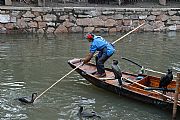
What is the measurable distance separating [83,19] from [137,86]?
40.5 ft

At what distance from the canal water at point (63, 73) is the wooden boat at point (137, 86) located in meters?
0.31

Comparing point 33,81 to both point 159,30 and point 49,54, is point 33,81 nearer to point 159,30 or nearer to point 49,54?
point 49,54

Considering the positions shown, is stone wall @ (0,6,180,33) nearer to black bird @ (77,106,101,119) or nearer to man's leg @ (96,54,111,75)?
man's leg @ (96,54,111,75)

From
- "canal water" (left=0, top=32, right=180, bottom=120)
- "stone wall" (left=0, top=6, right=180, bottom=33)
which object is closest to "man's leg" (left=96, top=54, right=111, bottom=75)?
"canal water" (left=0, top=32, right=180, bottom=120)

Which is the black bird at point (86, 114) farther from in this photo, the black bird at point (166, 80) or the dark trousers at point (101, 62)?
the dark trousers at point (101, 62)

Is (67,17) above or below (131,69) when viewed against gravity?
above

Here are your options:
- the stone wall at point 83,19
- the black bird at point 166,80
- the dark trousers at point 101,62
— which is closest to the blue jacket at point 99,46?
the dark trousers at point 101,62

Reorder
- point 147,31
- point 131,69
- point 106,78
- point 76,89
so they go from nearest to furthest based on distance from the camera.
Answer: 1. point 106,78
2. point 76,89
3. point 131,69
4. point 147,31

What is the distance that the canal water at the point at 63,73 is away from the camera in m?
9.42

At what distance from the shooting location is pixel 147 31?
23031 mm

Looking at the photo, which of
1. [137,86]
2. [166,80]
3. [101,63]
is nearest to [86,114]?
[137,86]

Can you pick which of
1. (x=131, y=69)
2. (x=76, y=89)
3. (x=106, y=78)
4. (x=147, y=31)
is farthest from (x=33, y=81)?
(x=147, y=31)

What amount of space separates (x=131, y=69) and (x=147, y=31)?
31.7ft

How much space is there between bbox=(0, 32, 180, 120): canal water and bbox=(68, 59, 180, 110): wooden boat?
12.3 inches
